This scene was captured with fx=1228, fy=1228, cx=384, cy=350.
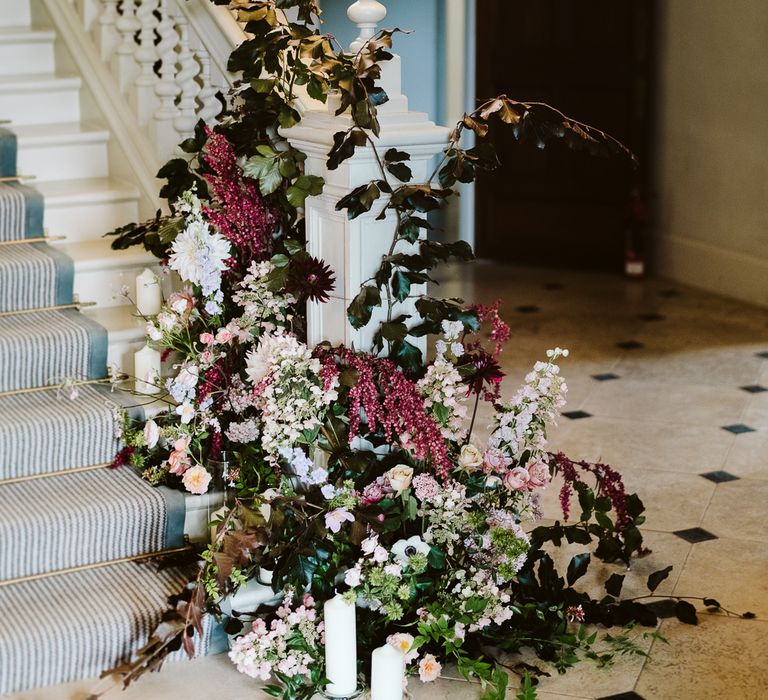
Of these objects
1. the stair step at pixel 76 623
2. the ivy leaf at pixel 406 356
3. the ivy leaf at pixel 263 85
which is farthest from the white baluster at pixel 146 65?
the stair step at pixel 76 623

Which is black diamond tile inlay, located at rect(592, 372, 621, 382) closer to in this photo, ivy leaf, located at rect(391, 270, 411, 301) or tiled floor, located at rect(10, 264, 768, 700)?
tiled floor, located at rect(10, 264, 768, 700)

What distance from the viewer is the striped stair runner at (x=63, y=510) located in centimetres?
305

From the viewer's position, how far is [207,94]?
3.94 meters

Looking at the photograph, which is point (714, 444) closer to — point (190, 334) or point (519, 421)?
point (519, 421)

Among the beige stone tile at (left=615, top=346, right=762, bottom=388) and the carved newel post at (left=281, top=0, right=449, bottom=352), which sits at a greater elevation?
the carved newel post at (left=281, top=0, right=449, bottom=352)

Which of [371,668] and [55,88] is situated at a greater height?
[55,88]

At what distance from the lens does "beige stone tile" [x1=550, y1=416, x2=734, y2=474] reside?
4.61 meters

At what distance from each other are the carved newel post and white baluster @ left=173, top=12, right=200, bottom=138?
0.83 m

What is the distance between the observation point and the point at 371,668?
3037 mm

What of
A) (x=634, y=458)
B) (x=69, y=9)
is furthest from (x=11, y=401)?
(x=634, y=458)

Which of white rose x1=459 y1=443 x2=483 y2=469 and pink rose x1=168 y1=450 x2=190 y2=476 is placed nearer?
white rose x1=459 y1=443 x2=483 y2=469

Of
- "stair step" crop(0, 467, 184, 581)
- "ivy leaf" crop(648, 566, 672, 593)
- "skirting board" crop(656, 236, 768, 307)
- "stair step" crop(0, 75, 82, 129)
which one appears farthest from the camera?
"skirting board" crop(656, 236, 768, 307)

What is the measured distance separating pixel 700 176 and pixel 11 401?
16.0 ft

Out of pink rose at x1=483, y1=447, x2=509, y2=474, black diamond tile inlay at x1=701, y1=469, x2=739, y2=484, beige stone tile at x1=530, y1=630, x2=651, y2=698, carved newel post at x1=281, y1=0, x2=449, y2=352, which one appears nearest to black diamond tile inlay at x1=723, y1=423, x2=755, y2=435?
black diamond tile inlay at x1=701, y1=469, x2=739, y2=484
